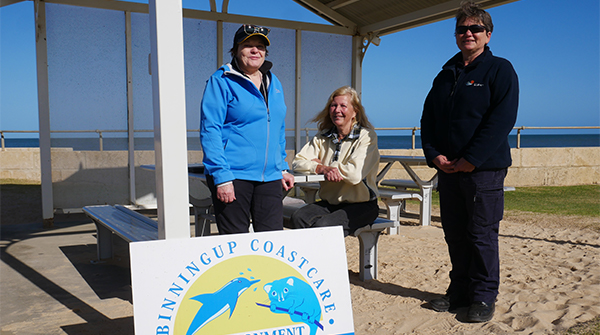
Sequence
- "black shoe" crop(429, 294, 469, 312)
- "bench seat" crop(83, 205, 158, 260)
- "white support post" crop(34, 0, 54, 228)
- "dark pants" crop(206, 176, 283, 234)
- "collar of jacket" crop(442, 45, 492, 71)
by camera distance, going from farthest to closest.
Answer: "white support post" crop(34, 0, 54, 228) → "bench seat" crop(83, 205, 158, 260) → "black shoe" crop(429, 294, 469, 312) → "collar of jacket" crop(442, 45, 492, 71) → "dark pants" crop(206, 176, 283, 234)

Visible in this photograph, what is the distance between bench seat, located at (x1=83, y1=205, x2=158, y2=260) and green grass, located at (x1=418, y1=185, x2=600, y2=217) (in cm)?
590

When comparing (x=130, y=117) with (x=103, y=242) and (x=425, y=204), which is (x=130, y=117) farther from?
(x=425, y=204)

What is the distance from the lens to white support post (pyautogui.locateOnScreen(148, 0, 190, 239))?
7.22 feet

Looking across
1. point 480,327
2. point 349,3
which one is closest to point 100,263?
point 480,327

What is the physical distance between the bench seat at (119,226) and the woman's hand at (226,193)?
3.21ft

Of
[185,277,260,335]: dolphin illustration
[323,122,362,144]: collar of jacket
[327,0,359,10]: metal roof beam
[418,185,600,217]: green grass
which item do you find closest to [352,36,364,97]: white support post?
[327,0,359,10]: metal roof beam

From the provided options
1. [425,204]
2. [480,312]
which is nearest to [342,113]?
[480,312]

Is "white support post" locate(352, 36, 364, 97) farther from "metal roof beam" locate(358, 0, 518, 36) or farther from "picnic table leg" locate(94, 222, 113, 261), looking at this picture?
"picnic table leg" locate(94, 222, 113, 261)

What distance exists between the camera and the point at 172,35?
221cm

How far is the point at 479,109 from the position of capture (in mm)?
2949

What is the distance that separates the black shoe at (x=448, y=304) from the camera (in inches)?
129

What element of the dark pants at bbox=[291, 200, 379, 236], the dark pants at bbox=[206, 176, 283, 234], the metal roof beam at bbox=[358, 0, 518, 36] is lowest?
the dark pants at bbox=[291, 200, 379, 236]

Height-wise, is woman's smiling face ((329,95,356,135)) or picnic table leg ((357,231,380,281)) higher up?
woman's smiling face ((329,95,356,135))

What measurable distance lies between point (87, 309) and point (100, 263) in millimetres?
1307
